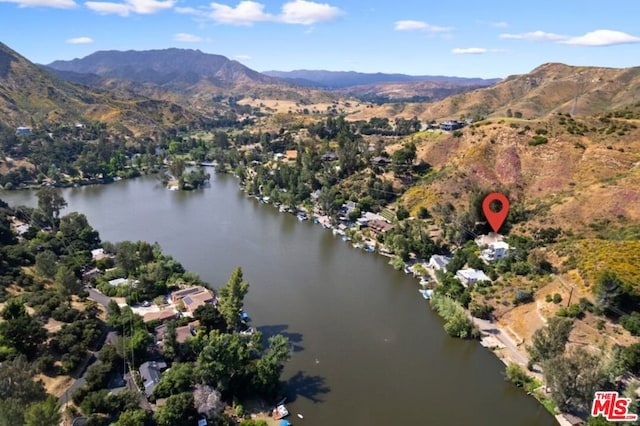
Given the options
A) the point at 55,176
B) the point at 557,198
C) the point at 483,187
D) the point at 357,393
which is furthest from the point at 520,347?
the point at 55,176

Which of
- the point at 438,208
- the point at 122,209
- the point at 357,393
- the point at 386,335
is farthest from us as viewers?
the point at 122,209

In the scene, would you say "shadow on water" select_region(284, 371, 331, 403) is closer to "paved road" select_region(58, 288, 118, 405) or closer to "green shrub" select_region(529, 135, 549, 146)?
"paved road" select_region(58, 288, 118, 405)

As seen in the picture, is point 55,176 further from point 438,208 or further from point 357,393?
point 357,393

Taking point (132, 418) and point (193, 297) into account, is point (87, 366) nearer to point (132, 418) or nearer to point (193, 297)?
point (132, 418)

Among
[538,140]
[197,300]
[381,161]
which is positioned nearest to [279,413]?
[197,300]

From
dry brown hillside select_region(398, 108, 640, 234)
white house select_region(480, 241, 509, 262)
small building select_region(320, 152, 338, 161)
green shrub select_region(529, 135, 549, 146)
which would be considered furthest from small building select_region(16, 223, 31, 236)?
green shrub select_region(529, 135, 549, 146)
